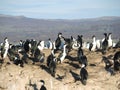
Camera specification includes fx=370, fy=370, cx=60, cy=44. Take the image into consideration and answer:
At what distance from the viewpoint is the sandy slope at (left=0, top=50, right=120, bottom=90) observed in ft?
89.9

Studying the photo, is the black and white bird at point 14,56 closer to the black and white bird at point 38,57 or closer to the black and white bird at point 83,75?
the black and white bird at point 38,57

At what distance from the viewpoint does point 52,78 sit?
2770 centimetres

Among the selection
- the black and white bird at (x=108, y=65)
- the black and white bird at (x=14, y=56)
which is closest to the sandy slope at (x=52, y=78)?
the black and white bird at (x=108, y=65)

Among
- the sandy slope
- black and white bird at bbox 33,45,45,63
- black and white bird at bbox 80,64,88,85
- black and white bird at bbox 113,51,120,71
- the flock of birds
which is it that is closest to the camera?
black and white bird at bbox 80,64,88,85

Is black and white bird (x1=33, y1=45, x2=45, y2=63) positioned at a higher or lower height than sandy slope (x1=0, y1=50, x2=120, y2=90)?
higher

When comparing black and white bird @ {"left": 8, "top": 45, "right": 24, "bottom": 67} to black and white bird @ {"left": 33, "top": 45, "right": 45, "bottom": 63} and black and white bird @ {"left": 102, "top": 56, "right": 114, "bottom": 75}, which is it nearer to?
black and white bird @ {"left": 33, "top": 45, "right": 45, "bottom": 63}

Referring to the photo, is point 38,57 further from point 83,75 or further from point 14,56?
point 83,75

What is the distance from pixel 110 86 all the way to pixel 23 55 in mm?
8658

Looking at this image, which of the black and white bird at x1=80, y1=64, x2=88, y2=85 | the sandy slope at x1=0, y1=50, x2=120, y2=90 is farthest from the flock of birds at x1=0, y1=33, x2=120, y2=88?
the sandy slope at x1=0, y1=50, x2=120, y2=90

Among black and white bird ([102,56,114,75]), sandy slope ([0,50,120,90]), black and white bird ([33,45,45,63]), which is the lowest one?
sandy slope ([0,50,120,90])

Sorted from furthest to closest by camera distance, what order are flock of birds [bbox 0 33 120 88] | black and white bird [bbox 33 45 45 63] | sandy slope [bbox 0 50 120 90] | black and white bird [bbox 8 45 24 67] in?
black and white bird [bbox 33 45 45 63] → black and white bird [bbox 8 45 24 67] → flock of birds [bbox 0 33 120 88] → sandy slope [bbox 0 50 120 90]

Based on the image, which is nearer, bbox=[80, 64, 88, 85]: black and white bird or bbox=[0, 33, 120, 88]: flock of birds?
bbox=[80, 64, 88, 85]: black and white bird

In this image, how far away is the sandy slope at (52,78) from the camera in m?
27.4

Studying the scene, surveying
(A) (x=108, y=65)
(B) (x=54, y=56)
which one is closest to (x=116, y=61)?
(A) (x=108, y=65)
